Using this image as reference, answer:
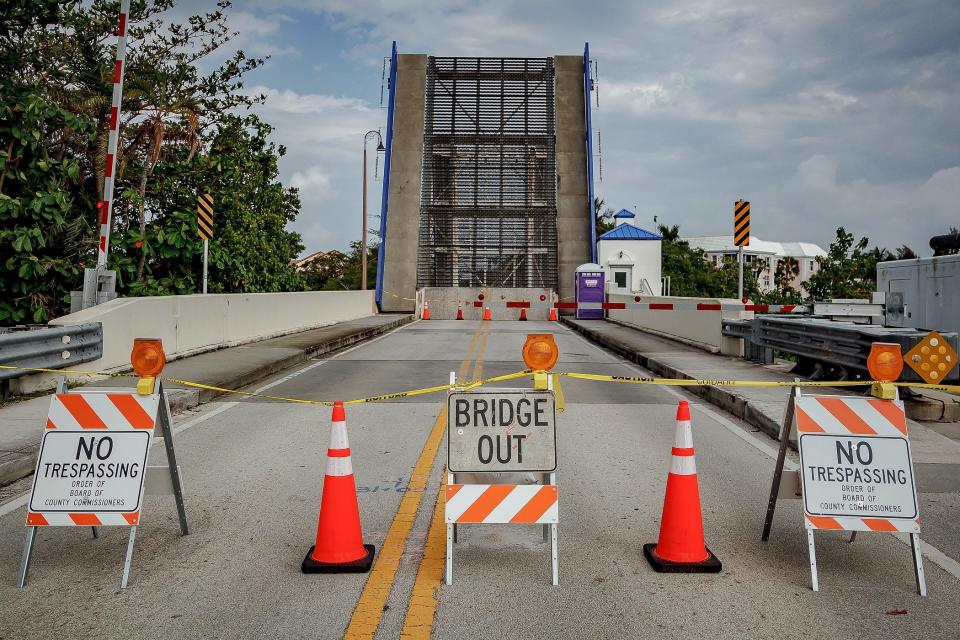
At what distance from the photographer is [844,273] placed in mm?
40938

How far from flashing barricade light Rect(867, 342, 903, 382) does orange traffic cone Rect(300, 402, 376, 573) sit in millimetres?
3160

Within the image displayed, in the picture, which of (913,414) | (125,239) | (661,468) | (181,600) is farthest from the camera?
(125,239)

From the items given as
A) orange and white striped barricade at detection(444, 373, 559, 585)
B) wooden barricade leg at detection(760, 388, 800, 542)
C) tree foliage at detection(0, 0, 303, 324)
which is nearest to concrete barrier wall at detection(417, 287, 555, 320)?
tree foliage at detection(0, 0, 303, 324)

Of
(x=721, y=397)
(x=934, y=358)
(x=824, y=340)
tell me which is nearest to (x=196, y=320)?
(x=721, y=397)

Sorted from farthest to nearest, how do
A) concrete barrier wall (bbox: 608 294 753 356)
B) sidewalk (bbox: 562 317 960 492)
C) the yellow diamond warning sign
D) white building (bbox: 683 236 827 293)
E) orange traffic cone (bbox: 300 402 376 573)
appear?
white building (bbox: 683 236 827 293), concrete barrier wall (bbox: 608 294 753 356), the yellow diamond warning sign, sidewalk (bbox: 562 317 960 492), orange traffic cone (bbox: 300 402 376 573)

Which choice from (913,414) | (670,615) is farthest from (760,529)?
(913,414)

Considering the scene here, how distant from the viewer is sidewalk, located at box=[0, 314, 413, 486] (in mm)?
7305

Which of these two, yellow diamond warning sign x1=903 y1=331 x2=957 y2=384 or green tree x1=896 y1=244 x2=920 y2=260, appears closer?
yellow diamond warning sign x1=903 y1=331 x2=957 y2=384

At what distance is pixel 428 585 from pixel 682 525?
150 centimetres

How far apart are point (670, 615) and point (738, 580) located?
0.72m

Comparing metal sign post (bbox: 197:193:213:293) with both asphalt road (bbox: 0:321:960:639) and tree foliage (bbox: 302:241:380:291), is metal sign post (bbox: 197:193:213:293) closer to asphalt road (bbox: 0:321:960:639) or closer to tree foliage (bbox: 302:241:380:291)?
asphalt road (bbox: 0:321:960:639)

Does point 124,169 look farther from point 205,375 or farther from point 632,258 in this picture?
point 632,258

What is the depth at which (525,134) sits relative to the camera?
137 ft

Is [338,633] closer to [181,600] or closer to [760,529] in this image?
[181,600]
